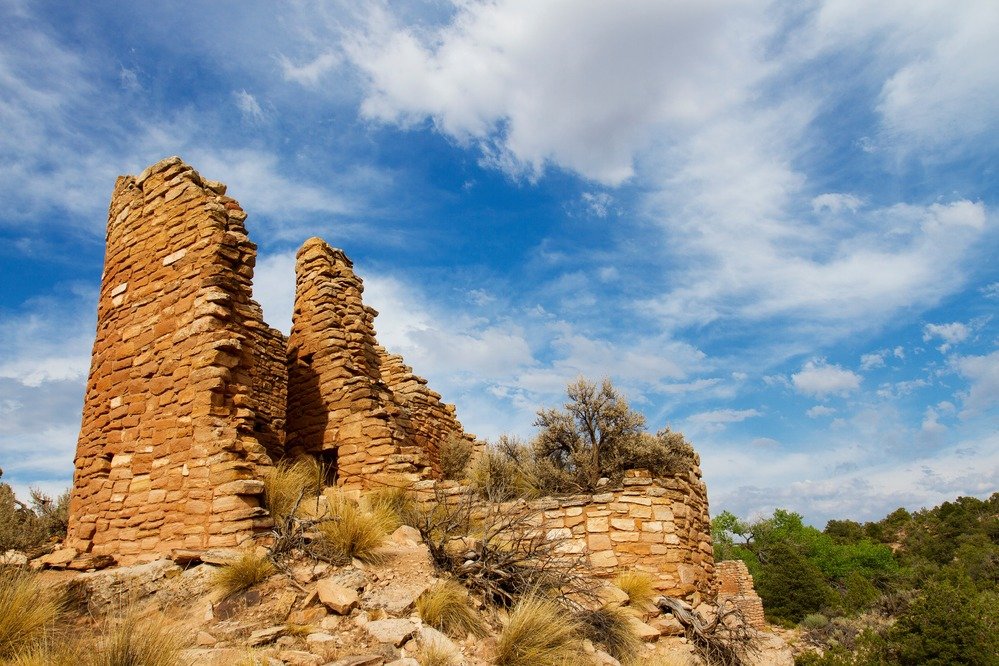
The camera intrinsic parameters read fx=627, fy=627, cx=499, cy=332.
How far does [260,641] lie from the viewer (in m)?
4.89

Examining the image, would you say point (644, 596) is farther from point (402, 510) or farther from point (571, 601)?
point (402, 510)

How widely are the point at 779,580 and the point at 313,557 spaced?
110ft

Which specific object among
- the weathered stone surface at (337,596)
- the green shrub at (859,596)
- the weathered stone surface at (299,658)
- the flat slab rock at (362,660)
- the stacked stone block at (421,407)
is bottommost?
the green shrub at (859,596)

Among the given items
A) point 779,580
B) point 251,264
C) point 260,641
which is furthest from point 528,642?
point 779,580

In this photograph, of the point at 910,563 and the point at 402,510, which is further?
the point at 910,563

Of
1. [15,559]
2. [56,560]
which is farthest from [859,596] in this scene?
[15,559]

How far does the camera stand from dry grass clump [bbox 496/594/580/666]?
5.37 meters

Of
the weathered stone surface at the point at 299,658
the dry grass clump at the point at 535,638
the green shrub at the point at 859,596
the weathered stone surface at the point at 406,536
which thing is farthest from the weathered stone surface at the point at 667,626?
the green shrub at the point at 859,596

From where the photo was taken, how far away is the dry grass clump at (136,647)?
399cm

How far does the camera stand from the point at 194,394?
24.3ft

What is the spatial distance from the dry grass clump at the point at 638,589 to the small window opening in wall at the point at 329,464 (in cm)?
495

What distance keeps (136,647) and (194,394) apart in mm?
3796

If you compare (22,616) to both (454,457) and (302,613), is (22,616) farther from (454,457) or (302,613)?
(454,457)

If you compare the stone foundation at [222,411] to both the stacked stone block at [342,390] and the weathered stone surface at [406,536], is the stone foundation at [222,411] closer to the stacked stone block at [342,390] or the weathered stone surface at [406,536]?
the stacked stone block at [342,390]
